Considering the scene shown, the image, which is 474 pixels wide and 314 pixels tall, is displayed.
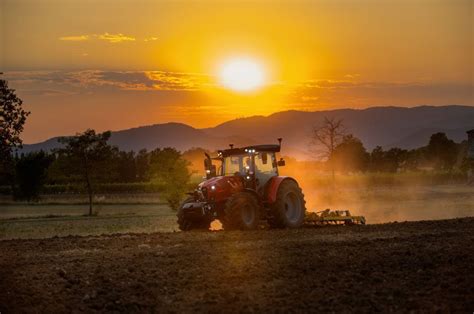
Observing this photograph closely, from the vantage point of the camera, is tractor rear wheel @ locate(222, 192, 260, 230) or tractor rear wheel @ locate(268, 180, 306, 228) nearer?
tractor rear wheel @ locate(222, 192, 260, 230)

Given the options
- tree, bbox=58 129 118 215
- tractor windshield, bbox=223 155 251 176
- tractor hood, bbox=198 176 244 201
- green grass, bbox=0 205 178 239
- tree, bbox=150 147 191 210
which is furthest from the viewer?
tree, bbox=58 129 118 215

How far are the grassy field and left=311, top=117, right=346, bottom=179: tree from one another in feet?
13.0

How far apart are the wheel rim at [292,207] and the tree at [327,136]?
37.7 m

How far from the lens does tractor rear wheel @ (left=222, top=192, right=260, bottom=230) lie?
23.8 m

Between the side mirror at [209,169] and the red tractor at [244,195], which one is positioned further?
the side mirror at [209,169]

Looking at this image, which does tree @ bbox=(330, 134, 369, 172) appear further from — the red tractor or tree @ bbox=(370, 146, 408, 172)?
the red tractor

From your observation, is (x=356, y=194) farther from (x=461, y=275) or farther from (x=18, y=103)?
(x=461, y=275)

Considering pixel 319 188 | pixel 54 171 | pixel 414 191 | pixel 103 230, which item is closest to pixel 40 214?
pixel 54 171

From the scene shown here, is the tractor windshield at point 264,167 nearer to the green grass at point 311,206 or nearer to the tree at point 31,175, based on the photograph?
the green grass at point 311,206

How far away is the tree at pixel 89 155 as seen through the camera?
6325cm

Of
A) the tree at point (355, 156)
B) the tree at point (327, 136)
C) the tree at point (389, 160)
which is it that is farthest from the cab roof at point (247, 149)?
the tree at point (389, 160)

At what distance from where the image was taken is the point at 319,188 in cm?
7300

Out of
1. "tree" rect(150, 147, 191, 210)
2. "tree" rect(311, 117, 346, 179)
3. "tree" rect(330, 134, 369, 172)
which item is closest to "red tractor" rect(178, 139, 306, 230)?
"tree" rect(150, 147, 191, 210)

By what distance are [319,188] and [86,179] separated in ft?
73.9
